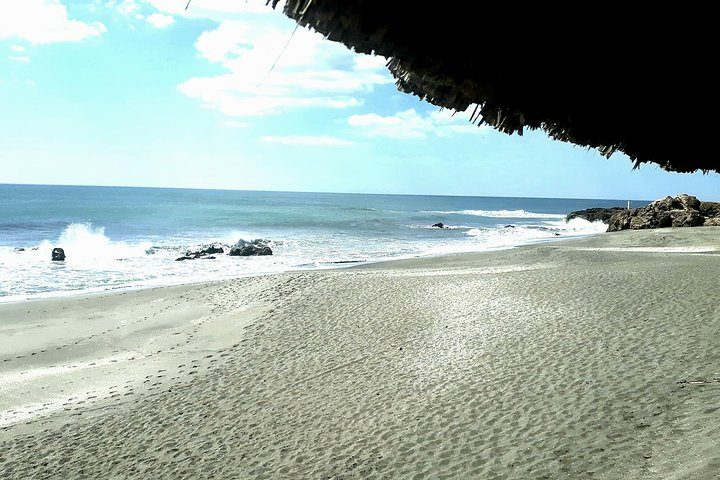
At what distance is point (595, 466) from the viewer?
5551mm

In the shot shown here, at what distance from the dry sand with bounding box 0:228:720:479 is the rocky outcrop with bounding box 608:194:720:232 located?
759 inches

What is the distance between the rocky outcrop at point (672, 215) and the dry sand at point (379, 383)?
19288 mm

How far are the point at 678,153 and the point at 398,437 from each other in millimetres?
4942

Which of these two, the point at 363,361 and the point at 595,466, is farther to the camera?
the point at 363,361

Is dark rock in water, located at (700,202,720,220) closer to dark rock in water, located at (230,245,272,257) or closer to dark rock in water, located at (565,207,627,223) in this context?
dark rock in water, located at (565,207,627,223)

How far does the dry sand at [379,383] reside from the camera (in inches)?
240

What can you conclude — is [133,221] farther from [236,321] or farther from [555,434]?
[555,434]

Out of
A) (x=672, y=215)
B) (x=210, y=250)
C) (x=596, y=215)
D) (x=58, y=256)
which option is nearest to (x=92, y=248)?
(x=58, y=256)

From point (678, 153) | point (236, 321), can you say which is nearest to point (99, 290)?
point (236, 321)

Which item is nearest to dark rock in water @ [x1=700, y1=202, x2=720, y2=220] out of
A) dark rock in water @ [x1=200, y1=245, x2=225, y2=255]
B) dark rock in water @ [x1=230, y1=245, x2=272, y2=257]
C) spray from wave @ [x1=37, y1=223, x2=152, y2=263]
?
dark rock in water @ [x1=230, y1=245, x2=272, y2=257]

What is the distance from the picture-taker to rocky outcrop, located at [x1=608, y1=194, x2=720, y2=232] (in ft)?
102

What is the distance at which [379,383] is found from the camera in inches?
325

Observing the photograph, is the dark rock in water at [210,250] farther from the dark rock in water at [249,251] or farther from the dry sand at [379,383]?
the dry sand at [379,383]

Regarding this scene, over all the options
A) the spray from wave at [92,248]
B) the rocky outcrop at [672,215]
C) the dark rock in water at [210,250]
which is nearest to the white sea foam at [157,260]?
the spray from wave at [92,248]
